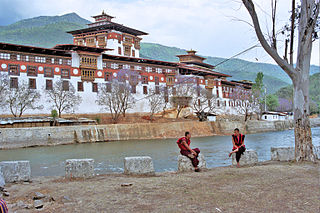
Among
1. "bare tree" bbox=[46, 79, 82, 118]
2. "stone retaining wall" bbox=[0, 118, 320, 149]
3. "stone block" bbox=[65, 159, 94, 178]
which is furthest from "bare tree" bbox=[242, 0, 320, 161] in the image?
"bare tree" bbox=[46, 79, 82, 118]

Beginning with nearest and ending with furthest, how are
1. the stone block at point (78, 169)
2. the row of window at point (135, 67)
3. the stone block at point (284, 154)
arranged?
1. the stone block at point (78, 169)
2. the stone block at point (284, 154)
3. the row of window at point (135, 67)

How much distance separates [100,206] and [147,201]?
0.79 m

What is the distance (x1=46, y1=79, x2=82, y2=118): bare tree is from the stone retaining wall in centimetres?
901

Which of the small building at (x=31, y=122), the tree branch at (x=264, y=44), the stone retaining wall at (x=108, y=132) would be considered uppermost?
the tree branch at (x=264, y=44)

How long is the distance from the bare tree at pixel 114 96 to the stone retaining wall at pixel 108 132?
19.2ft

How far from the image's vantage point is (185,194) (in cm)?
573

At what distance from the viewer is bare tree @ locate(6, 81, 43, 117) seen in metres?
38.8

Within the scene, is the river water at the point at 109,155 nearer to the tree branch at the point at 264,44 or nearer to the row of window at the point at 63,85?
the tree branch at the point at 264,44

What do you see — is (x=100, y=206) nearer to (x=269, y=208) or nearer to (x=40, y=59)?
(x=269, y=208)

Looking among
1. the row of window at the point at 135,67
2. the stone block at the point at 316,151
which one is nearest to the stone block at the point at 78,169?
the stone block at the point at 316,151

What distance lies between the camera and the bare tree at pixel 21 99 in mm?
38750

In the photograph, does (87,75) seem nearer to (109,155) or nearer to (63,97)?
(63,97)

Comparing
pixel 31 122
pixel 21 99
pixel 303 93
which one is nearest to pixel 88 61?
pixel 21 99

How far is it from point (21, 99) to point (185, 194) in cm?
3810
